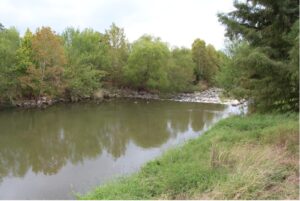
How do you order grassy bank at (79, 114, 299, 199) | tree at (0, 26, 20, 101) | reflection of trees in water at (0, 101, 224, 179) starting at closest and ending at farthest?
grassy bank at (79, 114, 299, 199) → reflection of trees in water at (0, 101, 224, 179) → tree at (0, 26, 20, 101)

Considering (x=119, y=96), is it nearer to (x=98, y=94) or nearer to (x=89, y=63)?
(x=98, y=94)

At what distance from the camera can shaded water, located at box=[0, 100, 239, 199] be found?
893 cm

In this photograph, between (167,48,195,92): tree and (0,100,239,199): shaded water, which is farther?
(167,48,195,92): tree

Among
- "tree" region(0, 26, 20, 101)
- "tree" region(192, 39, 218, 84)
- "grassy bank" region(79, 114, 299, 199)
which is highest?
"tree" region(192, 39, 218, 84)

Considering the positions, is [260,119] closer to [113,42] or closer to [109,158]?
[109,158]

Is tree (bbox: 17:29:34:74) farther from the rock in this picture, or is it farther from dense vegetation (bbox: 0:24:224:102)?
the rock

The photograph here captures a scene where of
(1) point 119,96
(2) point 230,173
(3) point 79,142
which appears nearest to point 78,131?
(3) point 79,142

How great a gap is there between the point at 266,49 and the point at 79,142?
333 inches

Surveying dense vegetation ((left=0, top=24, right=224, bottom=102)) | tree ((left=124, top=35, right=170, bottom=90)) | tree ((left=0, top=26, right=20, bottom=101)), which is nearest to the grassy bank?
tree ((left=0, top=26, right=20, bottom=101))

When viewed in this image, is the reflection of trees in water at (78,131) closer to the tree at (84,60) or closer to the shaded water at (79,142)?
the shaded water at (79,142)

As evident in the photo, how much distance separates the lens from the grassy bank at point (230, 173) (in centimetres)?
472

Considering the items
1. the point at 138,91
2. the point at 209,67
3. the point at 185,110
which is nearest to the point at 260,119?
the point at 185,110

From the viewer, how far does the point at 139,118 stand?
63.3ft

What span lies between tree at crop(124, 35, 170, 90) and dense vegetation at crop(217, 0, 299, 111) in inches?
860
